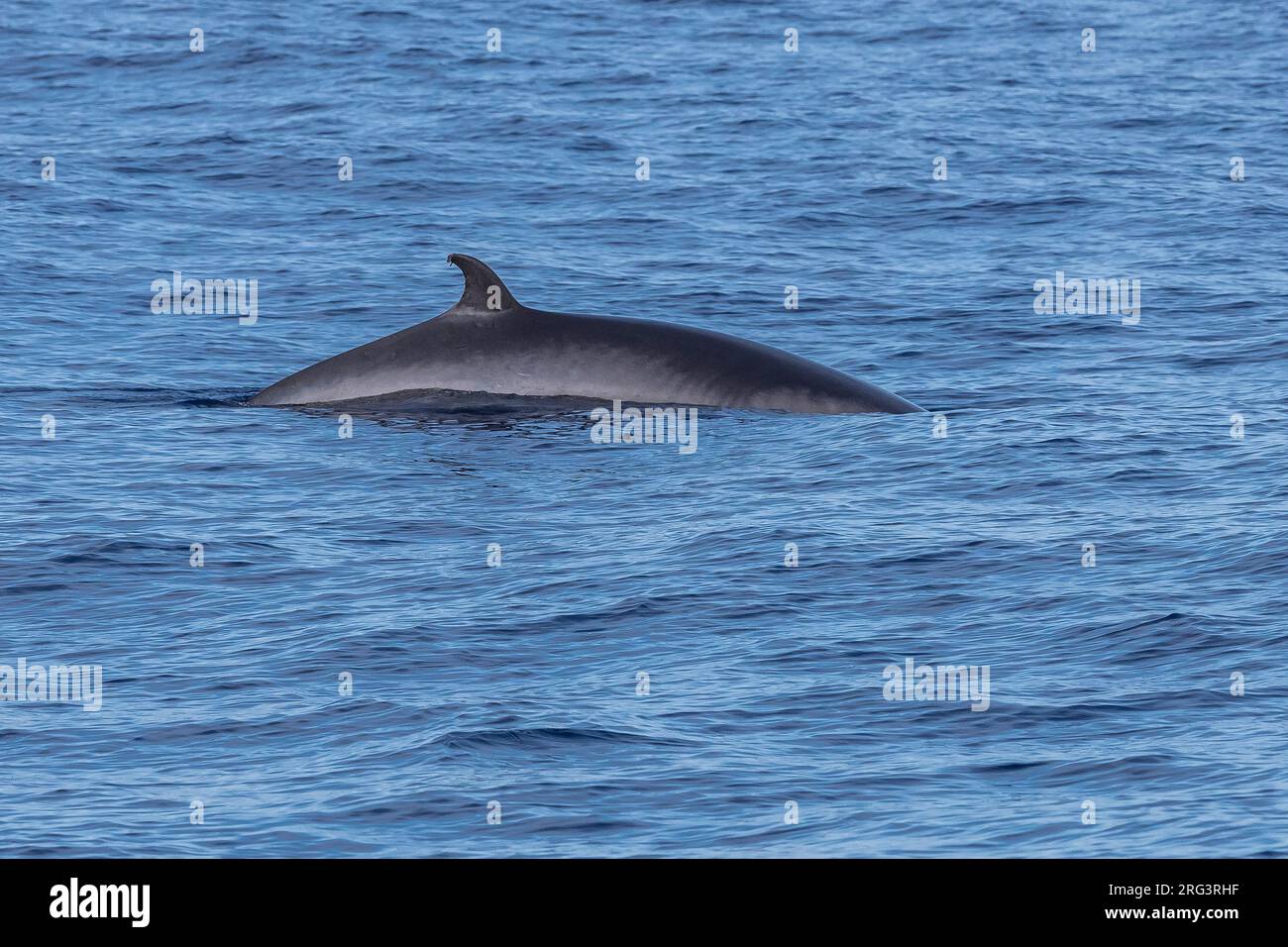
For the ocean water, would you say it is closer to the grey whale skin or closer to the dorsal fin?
the grey whale skin

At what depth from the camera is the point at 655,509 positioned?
19.2 metres

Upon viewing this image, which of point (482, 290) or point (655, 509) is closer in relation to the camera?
point (655, 509)

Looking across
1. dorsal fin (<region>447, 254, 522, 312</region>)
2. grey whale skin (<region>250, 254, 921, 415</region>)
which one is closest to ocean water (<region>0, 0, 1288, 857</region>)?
grey whale skin (<region>250, 254, 921, 415</region>)

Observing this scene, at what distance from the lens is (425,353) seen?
22656mm

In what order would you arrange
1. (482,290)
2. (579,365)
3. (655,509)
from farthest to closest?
(579,365) → (482,290) → (655,509)

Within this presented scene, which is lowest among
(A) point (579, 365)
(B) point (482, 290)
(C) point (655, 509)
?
(C) point (655, 509)

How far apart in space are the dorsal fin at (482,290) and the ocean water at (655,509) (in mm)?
969

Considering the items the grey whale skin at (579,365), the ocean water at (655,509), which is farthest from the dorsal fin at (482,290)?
the ocean water at (655,509)

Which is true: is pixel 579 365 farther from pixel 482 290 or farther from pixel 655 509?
pixel 655 509

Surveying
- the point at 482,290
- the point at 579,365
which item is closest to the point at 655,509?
the point at 579,365

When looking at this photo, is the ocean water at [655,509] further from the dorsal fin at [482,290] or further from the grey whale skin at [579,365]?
the dorsal fin at [482,290]

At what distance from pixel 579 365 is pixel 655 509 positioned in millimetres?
3596

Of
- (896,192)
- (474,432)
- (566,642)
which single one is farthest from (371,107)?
(566,642)

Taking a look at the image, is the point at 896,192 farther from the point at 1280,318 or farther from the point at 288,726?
the point at 288,726
